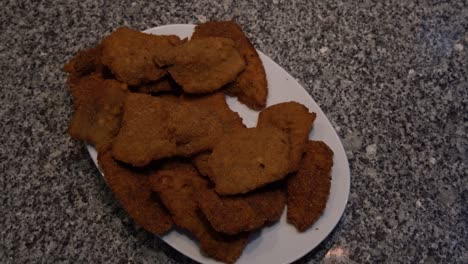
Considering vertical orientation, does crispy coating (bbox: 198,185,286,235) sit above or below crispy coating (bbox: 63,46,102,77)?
below

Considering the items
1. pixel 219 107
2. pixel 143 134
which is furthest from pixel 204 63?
pixel 143 134

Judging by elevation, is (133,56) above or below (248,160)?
above

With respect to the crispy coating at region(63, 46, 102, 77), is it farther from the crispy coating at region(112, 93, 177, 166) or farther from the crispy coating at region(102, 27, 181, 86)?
the crispy coating at region(112, 93, 177, 166)

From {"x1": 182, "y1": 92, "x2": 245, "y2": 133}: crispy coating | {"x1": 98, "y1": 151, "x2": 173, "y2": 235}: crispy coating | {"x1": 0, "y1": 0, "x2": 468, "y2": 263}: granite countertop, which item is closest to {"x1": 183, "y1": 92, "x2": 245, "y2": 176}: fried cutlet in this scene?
{"x1": 182, "y1": 92, "x2": 245, "y2": 133}: crispy coating

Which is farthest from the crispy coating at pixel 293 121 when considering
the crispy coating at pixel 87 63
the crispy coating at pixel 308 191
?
the crispy coating at pixel 87 63

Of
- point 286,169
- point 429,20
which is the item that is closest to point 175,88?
point 286,169

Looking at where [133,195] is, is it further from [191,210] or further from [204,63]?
[204,63]

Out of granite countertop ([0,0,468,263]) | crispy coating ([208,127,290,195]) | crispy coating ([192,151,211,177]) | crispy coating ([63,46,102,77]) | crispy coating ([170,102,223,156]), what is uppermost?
crispy coating ([63,46,102,77])
